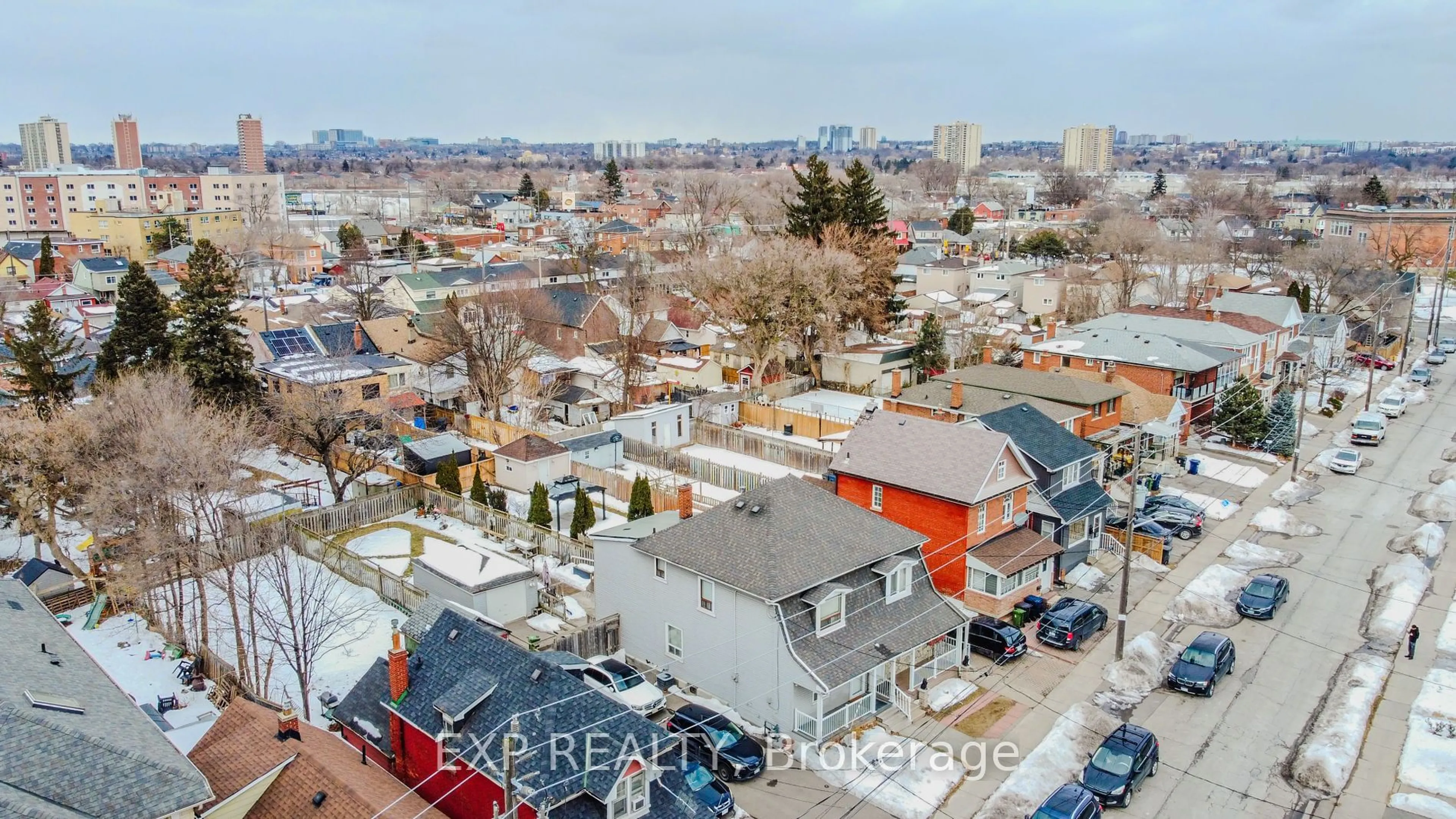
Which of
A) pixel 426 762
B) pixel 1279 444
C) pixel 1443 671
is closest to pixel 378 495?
pixel 426 762

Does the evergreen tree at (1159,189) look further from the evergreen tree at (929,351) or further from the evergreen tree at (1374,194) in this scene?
the evergreen tree at (929,351)

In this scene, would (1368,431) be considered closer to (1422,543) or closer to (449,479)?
(1422,543)

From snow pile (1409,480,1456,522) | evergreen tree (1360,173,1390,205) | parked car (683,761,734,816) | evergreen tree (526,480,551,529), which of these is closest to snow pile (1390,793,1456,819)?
parked car (683,761,734,816)

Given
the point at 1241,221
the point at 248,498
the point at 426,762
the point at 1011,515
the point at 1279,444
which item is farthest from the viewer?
the point at 1241,221

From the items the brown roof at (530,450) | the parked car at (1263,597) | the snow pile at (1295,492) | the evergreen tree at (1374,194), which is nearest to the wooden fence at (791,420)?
the brown roof at (530,450)

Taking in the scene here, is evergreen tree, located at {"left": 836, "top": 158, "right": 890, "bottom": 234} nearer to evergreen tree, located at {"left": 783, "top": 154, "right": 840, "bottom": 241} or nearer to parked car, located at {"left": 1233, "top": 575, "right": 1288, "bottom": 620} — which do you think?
evergreen tree, located at {"left": 783, "top": 154, "right": 840, "bottom": 241}

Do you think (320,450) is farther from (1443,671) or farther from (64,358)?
(1443,671)

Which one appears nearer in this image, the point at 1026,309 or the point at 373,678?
the point at 373,678
